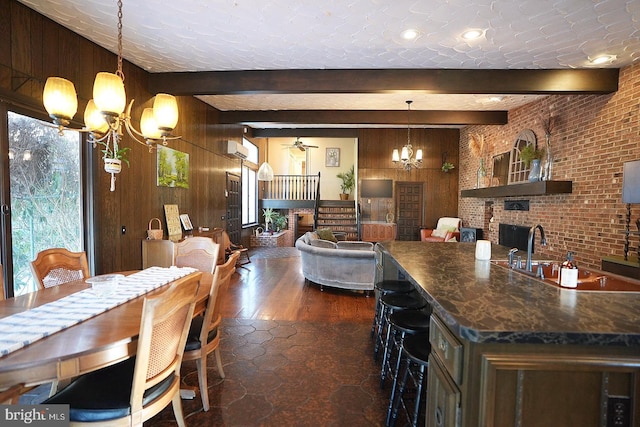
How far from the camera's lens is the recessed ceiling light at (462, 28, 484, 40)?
120 inches

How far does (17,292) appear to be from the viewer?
9.18 ft

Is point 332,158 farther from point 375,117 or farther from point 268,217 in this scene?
point 375,117

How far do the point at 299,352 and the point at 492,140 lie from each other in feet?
22.1

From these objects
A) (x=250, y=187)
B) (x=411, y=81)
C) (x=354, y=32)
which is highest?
(x=354, y=32)

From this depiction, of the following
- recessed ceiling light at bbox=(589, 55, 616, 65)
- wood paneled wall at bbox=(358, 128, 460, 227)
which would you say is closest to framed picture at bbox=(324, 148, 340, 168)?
wood paneled wall at bbox=(358, 128, 460, 227)

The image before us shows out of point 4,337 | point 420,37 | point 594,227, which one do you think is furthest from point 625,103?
point 4,337

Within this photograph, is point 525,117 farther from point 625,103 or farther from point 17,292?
point 17,292

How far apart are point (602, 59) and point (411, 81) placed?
7.24ft

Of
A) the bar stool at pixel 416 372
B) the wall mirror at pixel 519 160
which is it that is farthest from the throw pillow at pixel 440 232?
the bar stool at pixel 416 372

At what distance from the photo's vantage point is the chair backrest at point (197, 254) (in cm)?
293

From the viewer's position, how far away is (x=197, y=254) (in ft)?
9.66

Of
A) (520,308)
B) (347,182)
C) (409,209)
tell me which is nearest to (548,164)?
(409,209)

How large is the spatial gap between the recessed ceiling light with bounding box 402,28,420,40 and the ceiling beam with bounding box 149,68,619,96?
0.86 m

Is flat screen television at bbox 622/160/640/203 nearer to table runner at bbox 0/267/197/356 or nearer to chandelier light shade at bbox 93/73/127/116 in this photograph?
table runner at bbox 0/267/197/356
